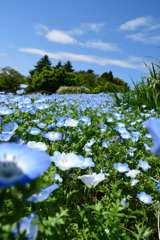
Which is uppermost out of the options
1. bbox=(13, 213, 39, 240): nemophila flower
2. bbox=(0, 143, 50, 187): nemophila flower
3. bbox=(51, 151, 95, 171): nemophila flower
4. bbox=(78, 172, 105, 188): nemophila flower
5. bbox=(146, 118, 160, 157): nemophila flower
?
bbox=(146, 118, 160, 157): nemophila flower

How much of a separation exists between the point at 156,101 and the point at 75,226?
4.28 metres

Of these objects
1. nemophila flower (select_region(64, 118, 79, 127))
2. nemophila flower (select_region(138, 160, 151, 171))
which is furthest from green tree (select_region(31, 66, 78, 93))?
nemophila flower (select_region(138, 160, 151, 171))

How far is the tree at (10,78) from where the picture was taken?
42.1 metres

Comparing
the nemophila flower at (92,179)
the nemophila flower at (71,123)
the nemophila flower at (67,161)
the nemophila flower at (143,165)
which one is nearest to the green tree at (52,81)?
the nemophila flower at (71,123)

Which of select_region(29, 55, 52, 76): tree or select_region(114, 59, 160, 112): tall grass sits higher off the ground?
select_region(29, 55, 52, 76): tree

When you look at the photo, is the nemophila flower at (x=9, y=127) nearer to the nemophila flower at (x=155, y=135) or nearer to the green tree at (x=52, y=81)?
the nemophila flower at (x=155, y=135)

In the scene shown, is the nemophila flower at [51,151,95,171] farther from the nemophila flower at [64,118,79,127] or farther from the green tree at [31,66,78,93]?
the green tree at [31,66,78,93]

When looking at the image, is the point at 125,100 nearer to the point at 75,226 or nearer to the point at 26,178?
the point at 75,226

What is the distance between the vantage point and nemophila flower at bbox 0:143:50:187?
39 centimetres

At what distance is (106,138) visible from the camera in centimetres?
219

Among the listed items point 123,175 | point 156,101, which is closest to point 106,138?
point 123,175

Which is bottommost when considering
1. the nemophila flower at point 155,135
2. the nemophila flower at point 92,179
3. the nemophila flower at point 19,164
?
the nemophila flower at point 92,179

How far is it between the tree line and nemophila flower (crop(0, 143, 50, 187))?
21.4m

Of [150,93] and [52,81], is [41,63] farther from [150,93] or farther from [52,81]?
[150,93]
